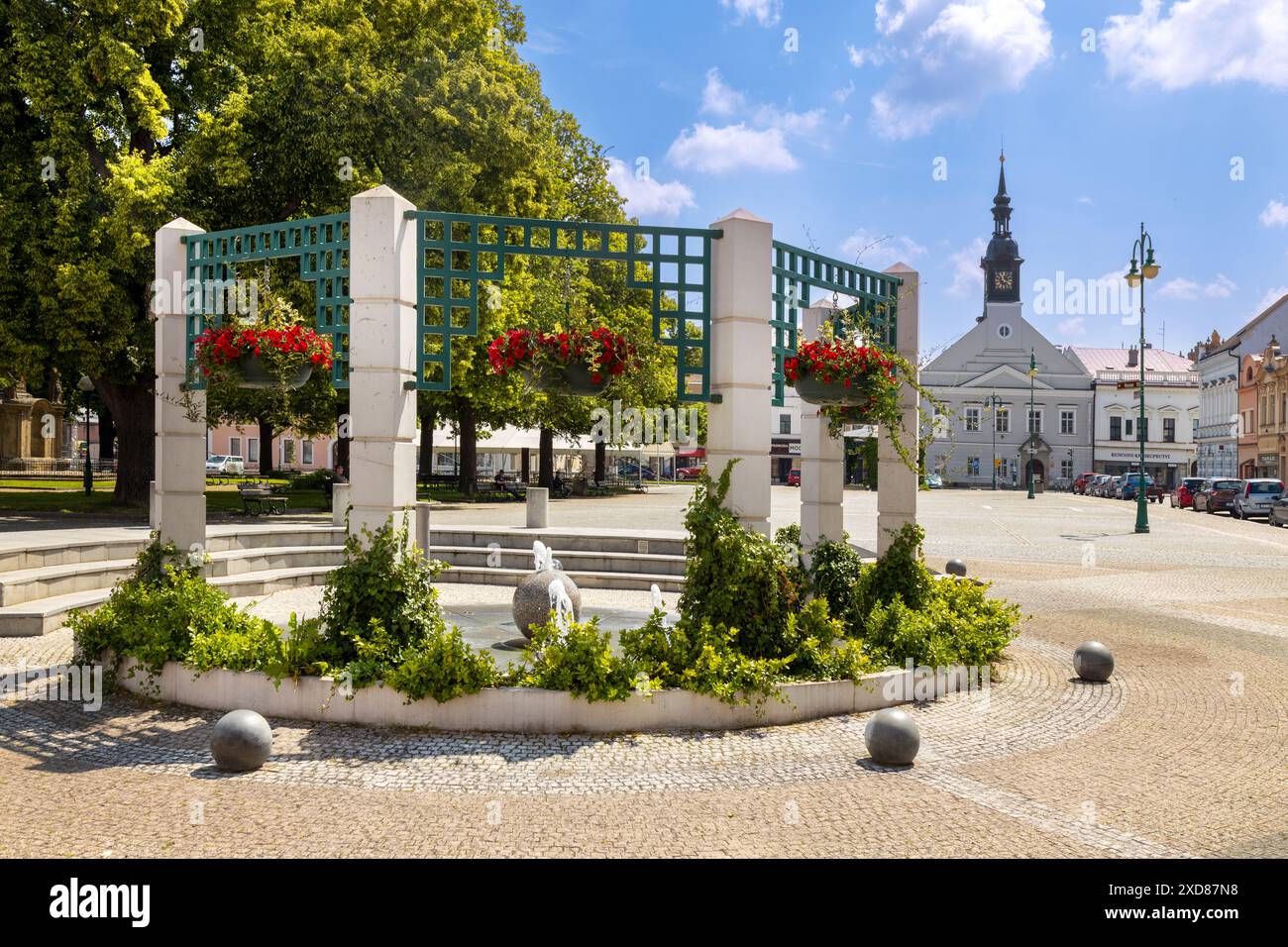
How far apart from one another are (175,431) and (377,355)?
2.90m

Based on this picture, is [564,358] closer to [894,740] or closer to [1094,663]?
[894,740]

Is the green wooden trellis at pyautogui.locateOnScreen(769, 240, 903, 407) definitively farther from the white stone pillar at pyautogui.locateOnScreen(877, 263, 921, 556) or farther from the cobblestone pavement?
the cobblestone pavement

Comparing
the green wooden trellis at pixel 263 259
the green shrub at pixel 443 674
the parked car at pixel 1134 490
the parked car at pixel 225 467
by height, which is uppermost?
the green wooden trellis at pixel 263 259

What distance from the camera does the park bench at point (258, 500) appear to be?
23.0 m

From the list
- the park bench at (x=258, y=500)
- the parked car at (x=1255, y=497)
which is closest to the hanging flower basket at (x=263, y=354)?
the park bench at (x=258, y=500)

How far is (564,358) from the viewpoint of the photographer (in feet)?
26.5

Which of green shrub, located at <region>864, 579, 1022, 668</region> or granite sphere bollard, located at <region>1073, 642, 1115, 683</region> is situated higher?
green shrub, located at <region>864, 579, 1022, 668</region>

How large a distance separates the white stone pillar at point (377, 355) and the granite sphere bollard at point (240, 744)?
197 cm

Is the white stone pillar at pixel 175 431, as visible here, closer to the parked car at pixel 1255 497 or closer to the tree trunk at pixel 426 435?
the tree trunk at pixel 426 435

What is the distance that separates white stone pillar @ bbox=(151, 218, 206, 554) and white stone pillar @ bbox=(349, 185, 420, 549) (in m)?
2.34

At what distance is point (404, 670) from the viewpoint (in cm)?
734

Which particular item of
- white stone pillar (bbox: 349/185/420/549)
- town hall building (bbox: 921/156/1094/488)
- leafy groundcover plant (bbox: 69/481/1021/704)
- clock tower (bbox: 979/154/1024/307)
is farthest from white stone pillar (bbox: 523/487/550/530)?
clock tower (bbox: 979/154/1024/307)

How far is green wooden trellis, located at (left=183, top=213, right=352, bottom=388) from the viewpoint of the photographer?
329 inches

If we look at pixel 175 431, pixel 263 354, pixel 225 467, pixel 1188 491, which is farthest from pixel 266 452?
pixel 1188 491
